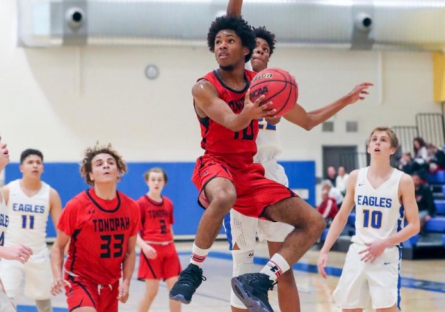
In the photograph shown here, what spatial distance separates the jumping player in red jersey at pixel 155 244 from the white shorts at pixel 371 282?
272cm

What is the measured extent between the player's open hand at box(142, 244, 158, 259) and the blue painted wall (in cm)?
919

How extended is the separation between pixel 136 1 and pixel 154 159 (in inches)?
161

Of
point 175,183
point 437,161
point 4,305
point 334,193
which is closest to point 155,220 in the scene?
point 4,305

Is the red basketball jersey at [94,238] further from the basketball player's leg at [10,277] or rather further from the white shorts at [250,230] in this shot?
the basketball player's leg at [10,277]

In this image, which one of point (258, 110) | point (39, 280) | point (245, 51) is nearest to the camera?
point (258, 110)

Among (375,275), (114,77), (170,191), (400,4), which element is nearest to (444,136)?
(400,4)

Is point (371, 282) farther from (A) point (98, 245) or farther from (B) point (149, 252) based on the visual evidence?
(B) point (149, 252)

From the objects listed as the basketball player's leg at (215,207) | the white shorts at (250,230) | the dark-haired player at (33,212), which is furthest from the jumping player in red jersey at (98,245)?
the dark-haired player at (33,212)

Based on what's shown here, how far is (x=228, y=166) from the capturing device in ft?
15.8

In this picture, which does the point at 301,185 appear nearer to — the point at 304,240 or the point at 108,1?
the point at 108,1

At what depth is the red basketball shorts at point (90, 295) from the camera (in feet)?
18.2

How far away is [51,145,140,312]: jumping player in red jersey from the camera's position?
5699 mm

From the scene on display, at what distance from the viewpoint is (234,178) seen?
479 cm

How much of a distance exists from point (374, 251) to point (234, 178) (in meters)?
1.46
